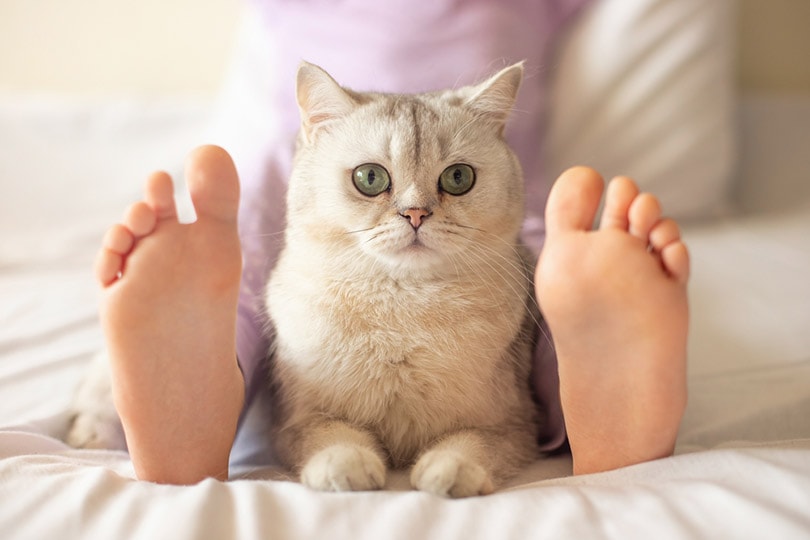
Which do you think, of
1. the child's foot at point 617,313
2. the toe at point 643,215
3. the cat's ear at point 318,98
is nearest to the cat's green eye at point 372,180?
the cat's ear at point 318,98

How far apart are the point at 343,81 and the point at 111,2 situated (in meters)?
1.14

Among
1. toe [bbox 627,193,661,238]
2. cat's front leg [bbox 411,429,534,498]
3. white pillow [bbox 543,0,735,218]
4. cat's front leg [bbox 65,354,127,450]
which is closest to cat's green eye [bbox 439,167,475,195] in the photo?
A: toe [bbox 627,193,661,238]

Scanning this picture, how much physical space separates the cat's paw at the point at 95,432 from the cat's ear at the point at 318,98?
56 centimetres

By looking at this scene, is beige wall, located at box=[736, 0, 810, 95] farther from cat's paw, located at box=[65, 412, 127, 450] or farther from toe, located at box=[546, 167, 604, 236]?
cat's paw, located at box=[65, 412, 127, 450]

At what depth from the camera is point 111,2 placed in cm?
213

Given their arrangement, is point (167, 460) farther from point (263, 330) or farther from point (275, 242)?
point (275, 242)

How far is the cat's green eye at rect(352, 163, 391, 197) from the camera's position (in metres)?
0.96

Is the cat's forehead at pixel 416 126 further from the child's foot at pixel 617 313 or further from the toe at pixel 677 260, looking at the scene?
the toe at pixel 677 260

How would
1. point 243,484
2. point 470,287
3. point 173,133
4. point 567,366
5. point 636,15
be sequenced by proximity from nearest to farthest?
point 243,484, point 567,366, point 470,287, point 636,15, point 173,133

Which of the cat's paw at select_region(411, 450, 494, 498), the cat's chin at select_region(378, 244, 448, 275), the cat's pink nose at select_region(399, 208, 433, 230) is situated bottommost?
the cat's paw at select_region(411, 450, 494, 498)

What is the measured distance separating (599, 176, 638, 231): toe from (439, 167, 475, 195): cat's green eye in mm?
216

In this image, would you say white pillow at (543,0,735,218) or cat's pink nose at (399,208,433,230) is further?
white pillow at (543,0,735,218)

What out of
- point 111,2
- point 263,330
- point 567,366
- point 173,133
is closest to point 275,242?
point 263,330

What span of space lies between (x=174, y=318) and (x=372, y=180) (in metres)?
0.33
